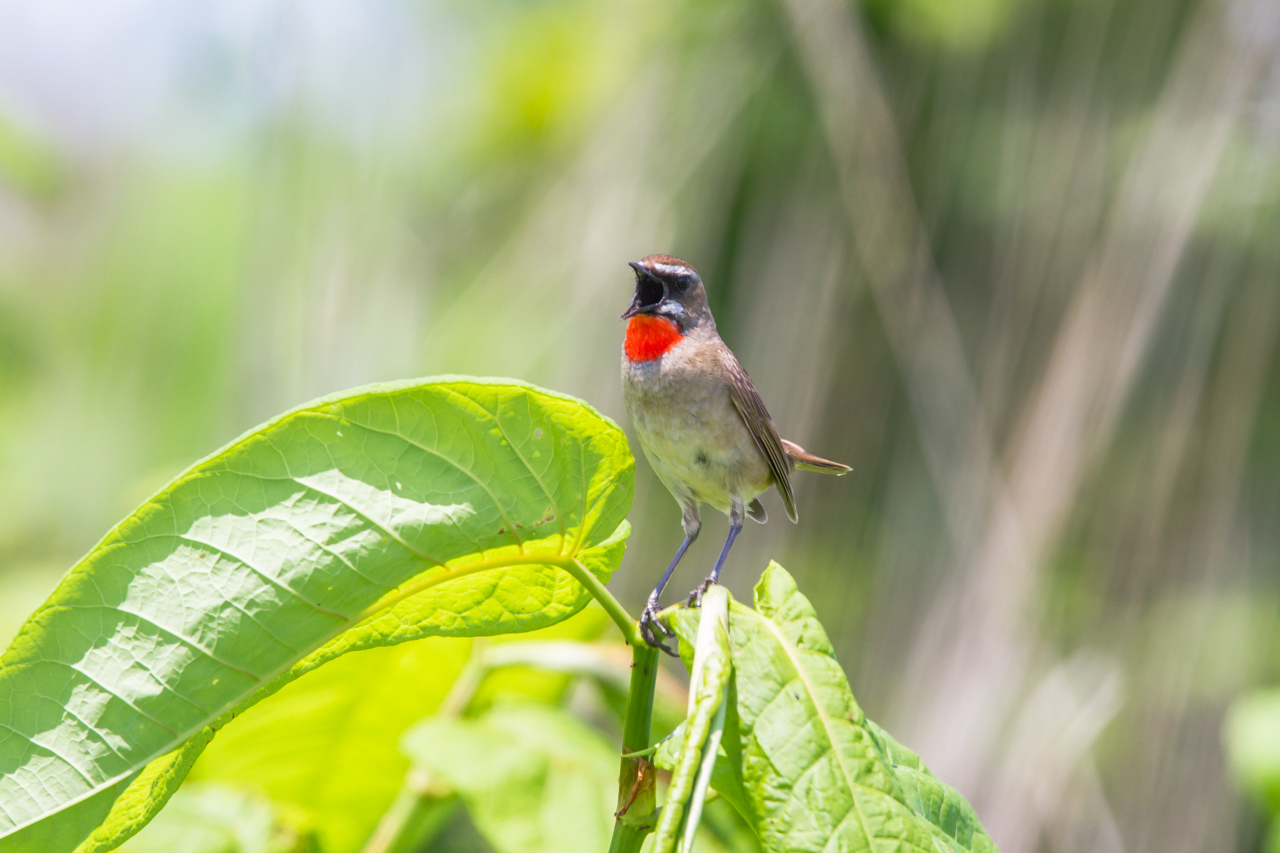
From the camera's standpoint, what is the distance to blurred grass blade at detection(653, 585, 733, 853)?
46cm

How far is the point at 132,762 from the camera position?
1.77 feet

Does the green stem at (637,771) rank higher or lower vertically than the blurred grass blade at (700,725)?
lower

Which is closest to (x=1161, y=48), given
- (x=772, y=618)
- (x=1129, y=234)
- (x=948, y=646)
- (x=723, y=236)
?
(x=1129, y=234)

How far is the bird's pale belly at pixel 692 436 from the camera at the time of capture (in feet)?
4.60

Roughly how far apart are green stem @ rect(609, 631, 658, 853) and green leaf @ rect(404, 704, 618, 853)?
0.97 feet

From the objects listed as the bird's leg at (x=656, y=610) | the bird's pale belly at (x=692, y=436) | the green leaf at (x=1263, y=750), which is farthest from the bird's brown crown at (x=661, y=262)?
the green leaf at (x=1263, y=750)

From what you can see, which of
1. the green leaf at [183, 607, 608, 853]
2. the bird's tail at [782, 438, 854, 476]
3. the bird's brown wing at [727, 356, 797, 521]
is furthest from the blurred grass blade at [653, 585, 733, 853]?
the bird's tail at [782, 438, 854, 476]

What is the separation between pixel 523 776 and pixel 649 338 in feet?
2.32

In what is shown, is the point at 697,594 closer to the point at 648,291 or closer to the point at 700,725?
the point at 700,725

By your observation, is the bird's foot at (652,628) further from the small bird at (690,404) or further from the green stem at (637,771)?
the small bird at (690,404)

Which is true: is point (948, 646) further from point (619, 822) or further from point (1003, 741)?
point (619, 822)

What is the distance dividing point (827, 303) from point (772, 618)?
2330mm

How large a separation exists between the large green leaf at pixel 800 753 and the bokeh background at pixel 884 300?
1.97 meters

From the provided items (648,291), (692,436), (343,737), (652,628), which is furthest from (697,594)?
(648,291)
